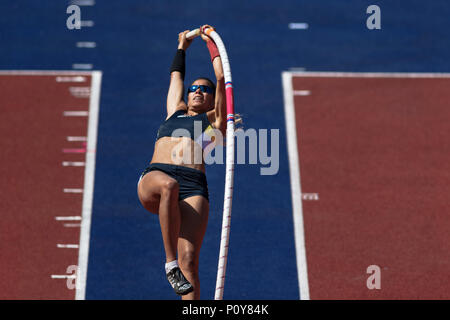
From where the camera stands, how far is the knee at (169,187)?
11867 mm

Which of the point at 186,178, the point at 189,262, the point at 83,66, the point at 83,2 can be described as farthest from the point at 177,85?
the point at 83,2

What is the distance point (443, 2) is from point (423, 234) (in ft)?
24.7

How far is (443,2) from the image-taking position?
77.7 ft

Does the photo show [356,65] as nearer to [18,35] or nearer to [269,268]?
[269,268]

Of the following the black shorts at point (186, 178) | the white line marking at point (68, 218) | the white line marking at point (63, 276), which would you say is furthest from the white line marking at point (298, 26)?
the black shorts at point (186, 178)

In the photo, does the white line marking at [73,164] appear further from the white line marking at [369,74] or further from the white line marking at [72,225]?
the white line marking at [369,74]

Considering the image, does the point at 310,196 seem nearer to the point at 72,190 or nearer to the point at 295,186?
the point at 295,186

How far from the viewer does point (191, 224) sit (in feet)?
40.2

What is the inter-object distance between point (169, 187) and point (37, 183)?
312 inches

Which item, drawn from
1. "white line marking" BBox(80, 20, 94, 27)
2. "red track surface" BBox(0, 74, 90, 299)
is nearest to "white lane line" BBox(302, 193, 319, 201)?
"red track surface" BBox(0, 74, 90, 299)

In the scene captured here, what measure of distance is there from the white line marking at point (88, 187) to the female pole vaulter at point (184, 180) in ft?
17.3

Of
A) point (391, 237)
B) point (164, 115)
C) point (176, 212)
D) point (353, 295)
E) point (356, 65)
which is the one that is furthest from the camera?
point (356, 65)

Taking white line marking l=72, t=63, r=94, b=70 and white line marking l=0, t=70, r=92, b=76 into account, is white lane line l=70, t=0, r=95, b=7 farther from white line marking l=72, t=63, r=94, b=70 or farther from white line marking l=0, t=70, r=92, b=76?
white line marking l=0, t=70, r=92, b=76

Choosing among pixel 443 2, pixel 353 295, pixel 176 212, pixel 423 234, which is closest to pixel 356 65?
pixel 443 2
